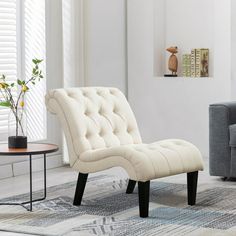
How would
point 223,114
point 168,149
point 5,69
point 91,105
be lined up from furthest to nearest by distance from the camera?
point 5,69
point 223,114
point 91,105
point 168,149

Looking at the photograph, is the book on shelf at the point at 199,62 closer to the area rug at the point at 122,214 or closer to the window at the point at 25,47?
the window at the point at 25,47

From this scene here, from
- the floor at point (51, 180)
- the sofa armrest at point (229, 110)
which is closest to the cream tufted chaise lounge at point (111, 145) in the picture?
the floor at point (51, 180)

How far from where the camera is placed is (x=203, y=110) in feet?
22.8

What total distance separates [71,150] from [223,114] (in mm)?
1526

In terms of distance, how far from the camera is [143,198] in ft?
13.9

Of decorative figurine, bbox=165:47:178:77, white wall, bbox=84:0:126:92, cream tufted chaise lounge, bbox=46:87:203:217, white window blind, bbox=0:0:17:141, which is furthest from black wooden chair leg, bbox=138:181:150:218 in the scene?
decorative figurine, bbox=165:47:178:77

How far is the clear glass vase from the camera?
4.55m

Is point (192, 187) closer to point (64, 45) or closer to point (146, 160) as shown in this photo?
point (146, 160)

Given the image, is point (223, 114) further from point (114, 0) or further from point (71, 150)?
point (114, 0)

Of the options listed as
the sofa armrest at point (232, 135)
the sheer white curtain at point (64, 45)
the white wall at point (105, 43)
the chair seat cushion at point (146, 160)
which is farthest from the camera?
the white wall at point (105, 43)

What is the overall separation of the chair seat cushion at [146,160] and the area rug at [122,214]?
261mm

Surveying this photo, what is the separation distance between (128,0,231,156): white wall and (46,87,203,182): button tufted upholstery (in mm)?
2001

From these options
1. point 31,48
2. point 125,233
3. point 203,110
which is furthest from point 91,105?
point 203,110

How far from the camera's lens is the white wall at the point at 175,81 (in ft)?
22.4
